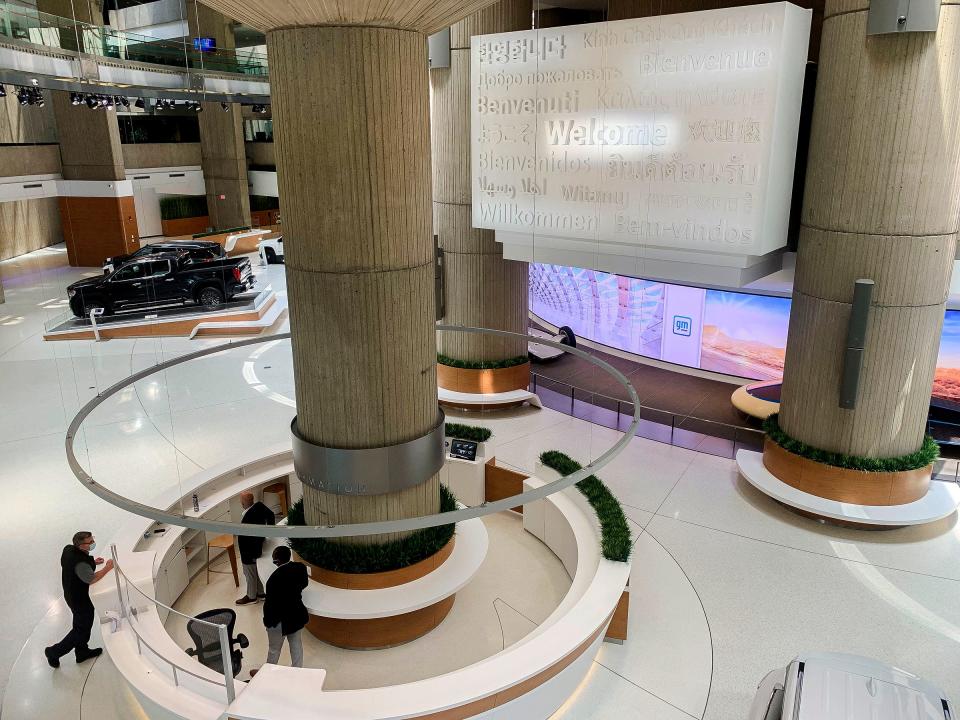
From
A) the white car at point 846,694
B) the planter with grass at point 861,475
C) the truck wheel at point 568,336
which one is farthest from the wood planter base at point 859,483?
the truck wheel at point 568,336

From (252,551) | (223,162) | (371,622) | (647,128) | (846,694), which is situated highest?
(647,128)

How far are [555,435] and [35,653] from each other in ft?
26.2

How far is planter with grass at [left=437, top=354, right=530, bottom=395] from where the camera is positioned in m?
13.7

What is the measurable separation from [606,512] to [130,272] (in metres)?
15.9

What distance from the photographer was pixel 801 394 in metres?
9.83

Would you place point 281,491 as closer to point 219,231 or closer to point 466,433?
point 466,433

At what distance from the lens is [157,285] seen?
19203 mm

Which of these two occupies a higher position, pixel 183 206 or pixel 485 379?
pixel 183 206

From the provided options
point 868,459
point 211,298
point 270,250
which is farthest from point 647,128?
point 270,250

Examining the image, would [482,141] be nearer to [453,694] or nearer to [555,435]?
[555,435]

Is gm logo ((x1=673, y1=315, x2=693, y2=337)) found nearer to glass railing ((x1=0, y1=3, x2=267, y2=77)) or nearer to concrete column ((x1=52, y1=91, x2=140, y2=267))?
glass railing ((x1=0, y1=3, x2=267, y2=77))

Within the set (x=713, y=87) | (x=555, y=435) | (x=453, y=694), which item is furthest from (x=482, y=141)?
(x=453, y=694)

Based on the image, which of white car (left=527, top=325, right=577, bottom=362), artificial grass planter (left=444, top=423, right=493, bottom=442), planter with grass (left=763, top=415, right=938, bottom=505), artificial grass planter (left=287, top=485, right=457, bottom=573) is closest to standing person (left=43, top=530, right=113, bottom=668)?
artificial grass planter (left=287, top=485, right=457, bottom=573)

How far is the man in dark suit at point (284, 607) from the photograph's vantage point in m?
6.16
